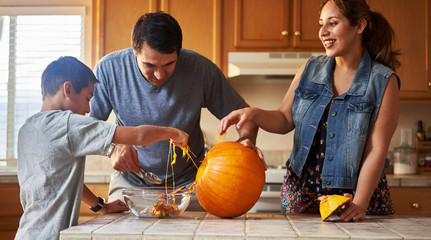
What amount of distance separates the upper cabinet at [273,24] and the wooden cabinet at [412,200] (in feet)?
3.59

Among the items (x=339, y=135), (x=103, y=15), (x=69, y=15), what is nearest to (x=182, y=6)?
(x=103, y=15)

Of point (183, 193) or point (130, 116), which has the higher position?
point (130, 116)

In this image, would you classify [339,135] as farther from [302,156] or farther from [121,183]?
[121,183]

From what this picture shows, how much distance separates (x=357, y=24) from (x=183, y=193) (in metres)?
0.78

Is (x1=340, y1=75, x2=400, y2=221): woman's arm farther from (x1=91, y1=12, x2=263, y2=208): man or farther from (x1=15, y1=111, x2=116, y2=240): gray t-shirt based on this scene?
(x1=15, y1=111, x2=116, y2=240): gray t-shirt

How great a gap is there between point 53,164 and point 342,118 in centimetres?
88

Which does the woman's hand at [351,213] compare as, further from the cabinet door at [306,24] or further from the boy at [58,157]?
the cabinet door at [306,24]

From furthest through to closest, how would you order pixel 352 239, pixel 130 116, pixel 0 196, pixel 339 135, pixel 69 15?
pixel 69 15 < pixel 0 196 < pixel 130 116 < pixel 339 135 < pixel 352 239

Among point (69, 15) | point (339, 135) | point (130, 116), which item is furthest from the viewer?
point (69, 15)

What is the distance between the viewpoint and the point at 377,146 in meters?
1.47

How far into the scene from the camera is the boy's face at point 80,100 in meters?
1.50

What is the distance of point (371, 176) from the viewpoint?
4.75ft

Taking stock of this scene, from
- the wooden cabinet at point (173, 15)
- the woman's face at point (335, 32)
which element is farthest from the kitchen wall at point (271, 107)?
the woman's face at point (335, 32)

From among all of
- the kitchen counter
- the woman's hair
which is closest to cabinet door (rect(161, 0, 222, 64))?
the woman's hair
